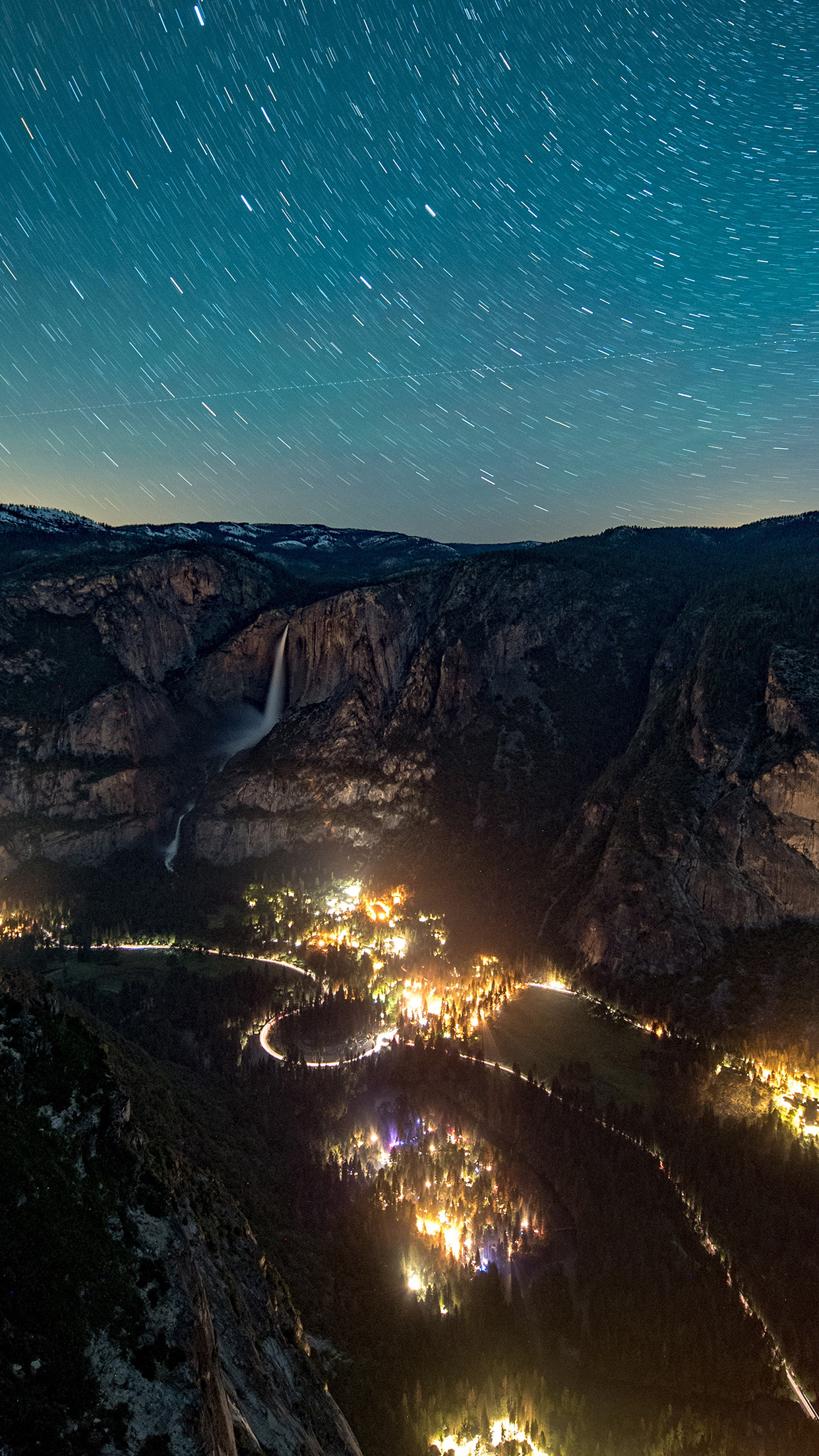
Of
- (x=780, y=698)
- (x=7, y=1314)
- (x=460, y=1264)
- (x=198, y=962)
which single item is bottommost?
(x=198, y=962)

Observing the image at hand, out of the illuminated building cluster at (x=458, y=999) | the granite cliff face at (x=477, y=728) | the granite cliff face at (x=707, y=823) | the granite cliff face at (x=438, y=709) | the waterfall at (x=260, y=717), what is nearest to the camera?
the illuminated building cluster at (x=458, y=999)

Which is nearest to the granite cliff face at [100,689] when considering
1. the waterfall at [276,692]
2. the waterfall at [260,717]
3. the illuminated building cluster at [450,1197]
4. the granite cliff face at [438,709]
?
the granite cliff face at [438,709]

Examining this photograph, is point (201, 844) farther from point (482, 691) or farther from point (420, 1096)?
A: point (420, 1096)

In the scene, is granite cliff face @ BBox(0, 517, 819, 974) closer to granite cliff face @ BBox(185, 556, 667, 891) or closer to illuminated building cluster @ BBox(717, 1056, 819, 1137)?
granite cliff face @ BBox(185, 556, 667, 891)

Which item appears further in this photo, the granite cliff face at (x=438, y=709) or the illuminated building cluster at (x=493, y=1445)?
the granite cliff face at (x=438, y=709)

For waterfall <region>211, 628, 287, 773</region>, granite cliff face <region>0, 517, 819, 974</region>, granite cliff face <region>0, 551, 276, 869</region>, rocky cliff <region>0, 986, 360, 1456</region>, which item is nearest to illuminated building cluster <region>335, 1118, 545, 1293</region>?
rocky cliff <region>0, 986, 360, 1456</region>

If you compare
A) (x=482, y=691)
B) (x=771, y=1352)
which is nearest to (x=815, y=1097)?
Result: (x=771, y=1352)

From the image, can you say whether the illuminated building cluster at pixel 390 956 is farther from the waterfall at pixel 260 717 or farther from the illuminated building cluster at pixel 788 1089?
the waterfall at pixel 260 717

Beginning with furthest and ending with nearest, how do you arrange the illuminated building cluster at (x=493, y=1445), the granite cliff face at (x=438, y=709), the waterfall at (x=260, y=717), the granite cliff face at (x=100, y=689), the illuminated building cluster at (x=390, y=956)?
the waterfall at (x=260, y=717), the granite cliff face at (x=100, y=689), the granite cliff face at (x=438, y=709), the illuminated building cluster at (x=390, y=956), the illuminated building cluster at (x=493, y=1445)
